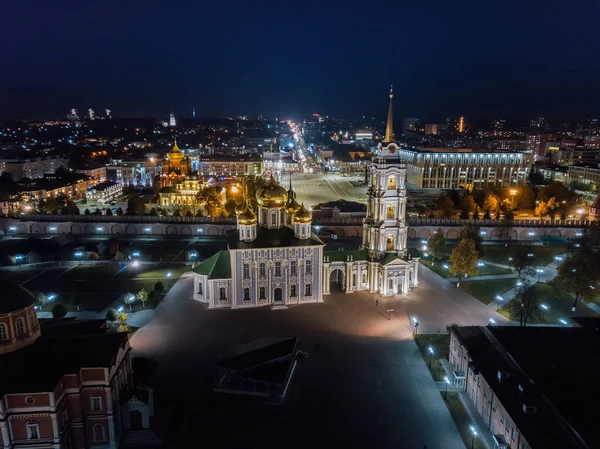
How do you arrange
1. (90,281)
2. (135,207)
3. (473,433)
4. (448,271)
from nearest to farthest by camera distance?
(473,433) → (90,281) → (448,271) → (135,207)

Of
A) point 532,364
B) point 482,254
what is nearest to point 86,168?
point 482,254

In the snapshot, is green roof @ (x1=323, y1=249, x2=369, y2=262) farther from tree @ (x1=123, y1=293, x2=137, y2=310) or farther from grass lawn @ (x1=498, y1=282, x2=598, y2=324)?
tree @ (x1=123, y1=293, x2=137, y2=310)

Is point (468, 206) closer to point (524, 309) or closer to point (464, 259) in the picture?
point (464, 259)

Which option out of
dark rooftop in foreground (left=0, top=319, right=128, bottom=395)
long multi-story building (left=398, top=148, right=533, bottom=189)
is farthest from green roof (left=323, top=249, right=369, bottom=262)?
long multi-story building (left=398, top=148, right=533, bottom=189)

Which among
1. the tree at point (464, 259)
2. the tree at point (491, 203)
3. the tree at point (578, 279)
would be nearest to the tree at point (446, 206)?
the tree at point (491, 203)

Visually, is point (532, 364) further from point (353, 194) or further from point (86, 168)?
point (86, 168)

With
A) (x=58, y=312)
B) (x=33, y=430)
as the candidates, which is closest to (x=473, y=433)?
(x=33, y=430)
